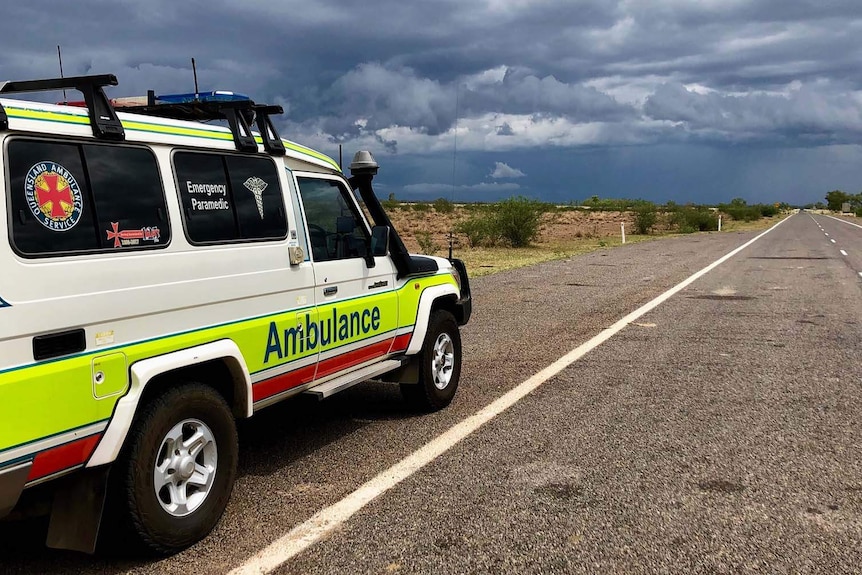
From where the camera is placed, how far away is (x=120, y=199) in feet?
11.7

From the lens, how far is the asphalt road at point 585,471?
3.71 m

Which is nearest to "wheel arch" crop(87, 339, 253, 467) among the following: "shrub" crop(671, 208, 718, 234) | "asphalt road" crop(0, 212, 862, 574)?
"asphalt road" crop(0, 212, 862, 574)

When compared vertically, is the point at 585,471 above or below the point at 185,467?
below

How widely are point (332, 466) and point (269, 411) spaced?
1.36 metres

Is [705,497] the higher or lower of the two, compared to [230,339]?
lower

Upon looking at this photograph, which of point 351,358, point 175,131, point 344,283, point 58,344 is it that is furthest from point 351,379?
point 58,344

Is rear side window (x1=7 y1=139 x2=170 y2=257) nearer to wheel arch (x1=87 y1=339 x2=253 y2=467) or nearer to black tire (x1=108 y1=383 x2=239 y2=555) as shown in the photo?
wheel arch (x1=87 y1=339 x2=253 y2=467)

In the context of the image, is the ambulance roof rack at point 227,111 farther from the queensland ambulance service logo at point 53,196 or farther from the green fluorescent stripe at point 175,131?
the queensland ambulance service logo at point 53,196

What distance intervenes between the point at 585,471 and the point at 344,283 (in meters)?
1.93

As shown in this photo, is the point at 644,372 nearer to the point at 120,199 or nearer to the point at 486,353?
the point at 486,353

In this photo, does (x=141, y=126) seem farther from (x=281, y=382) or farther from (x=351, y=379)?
(x=351, y=379)

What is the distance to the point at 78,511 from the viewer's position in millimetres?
3352

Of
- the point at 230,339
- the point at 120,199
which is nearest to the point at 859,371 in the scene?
the point at 230,339

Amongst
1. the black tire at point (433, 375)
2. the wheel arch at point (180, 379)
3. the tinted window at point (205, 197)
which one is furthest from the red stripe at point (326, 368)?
the tinted window at point (205, 197)
